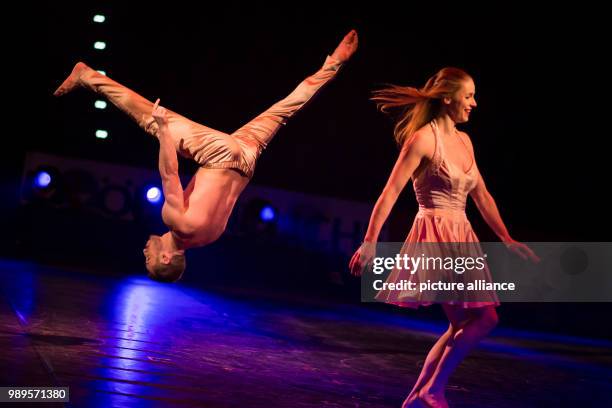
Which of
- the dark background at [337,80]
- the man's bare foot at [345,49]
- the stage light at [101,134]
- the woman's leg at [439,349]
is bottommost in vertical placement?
the woman's leg at [439,349]

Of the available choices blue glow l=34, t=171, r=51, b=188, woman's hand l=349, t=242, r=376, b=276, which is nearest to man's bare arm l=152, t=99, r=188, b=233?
woman's hand l=349, t=242, r=376, b=276

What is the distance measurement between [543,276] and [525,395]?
412cm

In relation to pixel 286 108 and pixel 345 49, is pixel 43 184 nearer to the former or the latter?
pixel 286 108

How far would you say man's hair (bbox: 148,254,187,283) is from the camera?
11.2 feet

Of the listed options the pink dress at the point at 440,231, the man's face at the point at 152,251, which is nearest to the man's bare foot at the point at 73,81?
the man's face at the point at 152,251

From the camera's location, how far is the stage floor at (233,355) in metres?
3.11

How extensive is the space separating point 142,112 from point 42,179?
15.8ft

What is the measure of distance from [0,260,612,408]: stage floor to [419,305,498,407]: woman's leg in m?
0.36

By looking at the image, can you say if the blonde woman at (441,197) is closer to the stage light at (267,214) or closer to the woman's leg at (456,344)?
the woman's leg at (456,344)

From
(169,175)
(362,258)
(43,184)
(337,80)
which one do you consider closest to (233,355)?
(169,175)

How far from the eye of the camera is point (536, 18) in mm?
8016

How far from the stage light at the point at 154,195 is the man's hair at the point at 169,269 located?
499cm

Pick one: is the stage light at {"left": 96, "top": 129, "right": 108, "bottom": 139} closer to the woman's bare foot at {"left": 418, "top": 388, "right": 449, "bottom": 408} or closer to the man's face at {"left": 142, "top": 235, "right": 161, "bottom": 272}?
the man's face at {"left": 142, "top": 235, "right": 161, "bottom": 272}

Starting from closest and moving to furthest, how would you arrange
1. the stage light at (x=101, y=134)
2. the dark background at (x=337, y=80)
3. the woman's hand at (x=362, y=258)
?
the woman's hand at (x=362, y=258) < the dark background at (x=337, y=80) < the stage light at (x=101, y=134)
